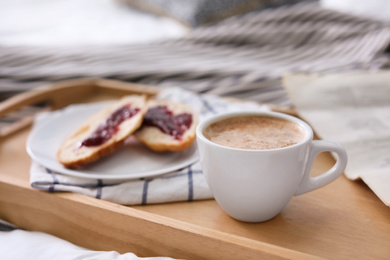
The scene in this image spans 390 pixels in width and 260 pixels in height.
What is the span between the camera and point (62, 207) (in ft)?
1.99

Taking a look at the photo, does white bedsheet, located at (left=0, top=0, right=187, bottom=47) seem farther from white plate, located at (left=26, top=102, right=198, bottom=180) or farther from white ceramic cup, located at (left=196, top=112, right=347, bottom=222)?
white ceramic cup, located at (left=196, top=112, right=347, bottom=222)

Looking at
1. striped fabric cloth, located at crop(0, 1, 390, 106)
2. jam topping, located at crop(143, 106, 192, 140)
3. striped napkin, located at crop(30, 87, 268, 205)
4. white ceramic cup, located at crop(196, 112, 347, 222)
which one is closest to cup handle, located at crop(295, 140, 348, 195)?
white ceramic cup, located at crop(196, 112, 347, 222)

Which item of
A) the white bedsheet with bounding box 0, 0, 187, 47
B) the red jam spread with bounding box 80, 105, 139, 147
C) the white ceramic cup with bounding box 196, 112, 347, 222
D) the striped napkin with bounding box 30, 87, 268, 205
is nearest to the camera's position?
the white ceramic cup with bounding box 196, 112, 347, 222

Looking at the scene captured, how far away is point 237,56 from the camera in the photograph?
139 cm

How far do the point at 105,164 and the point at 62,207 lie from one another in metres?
0.13

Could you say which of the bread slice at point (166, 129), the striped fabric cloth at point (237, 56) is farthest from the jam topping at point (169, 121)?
the striped fabric cloth at point (237, 56)

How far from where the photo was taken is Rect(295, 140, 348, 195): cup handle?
53 cm

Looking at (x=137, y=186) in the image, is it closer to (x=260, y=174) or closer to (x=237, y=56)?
(x=260, y=174)

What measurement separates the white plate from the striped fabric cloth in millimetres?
385

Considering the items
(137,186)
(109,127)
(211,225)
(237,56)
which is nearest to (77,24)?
(237,56)

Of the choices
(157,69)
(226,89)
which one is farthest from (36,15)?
(226,89)

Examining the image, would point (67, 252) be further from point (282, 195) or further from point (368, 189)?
point (368, 189)

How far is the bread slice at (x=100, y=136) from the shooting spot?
70 centimetres

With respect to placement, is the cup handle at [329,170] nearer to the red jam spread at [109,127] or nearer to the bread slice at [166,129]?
the bread slice at [166,129]
